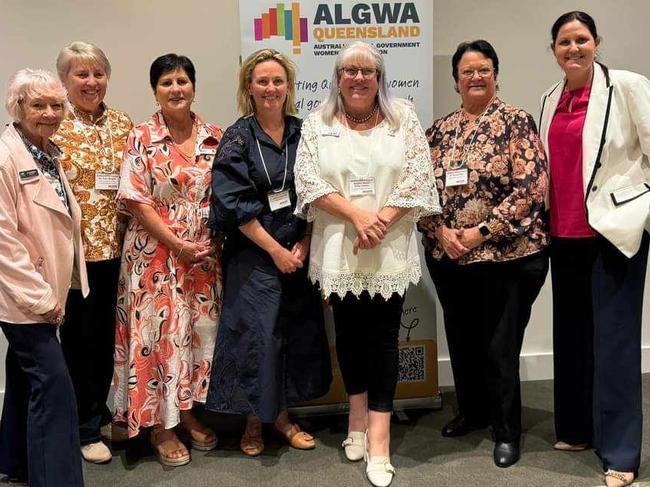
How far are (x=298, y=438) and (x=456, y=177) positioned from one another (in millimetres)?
1320

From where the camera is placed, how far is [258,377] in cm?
252

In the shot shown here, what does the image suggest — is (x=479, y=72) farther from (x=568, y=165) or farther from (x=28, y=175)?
(x=28, y=175)

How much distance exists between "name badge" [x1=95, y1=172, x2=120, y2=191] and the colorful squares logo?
0.92 m

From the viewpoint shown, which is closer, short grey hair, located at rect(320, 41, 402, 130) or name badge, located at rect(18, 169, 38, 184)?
name badge, located at rect(18, 169, 38, 184)

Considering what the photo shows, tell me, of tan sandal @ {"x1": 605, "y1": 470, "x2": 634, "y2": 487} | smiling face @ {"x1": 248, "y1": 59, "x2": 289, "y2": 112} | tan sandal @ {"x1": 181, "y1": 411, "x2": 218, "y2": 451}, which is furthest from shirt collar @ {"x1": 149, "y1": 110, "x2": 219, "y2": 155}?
tan sandal @ {"x1": 605, "y1": 470, "x2": 634, "y2": 487}

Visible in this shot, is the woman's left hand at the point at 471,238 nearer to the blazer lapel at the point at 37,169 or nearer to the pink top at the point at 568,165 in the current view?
the pink top at the point at 568,165

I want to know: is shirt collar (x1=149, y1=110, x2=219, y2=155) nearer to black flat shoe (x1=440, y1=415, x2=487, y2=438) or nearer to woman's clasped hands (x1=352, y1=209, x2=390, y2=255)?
woman's clasped hands (x1=352, y1=209, x2=390, y2=255)

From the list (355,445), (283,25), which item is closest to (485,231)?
(355,445)

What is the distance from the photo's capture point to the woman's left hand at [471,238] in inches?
93.7

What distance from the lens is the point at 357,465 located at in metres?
2.56

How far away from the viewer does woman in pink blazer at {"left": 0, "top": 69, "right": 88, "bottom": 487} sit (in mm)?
1949

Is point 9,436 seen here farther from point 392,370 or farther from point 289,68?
point 289,68

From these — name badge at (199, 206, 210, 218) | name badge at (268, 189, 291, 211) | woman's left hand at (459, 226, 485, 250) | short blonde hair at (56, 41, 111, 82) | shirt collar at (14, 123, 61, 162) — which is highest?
short blonde hair at (56, 41, 111, 82)

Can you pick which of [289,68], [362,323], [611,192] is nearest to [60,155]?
[289,68]
